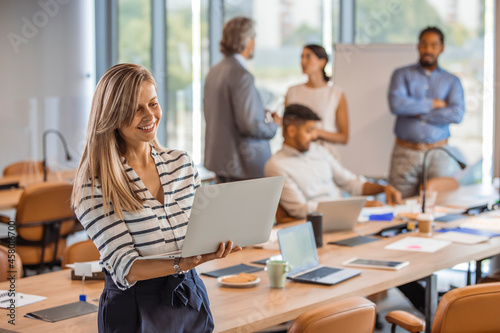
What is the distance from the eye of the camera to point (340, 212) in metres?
3.61

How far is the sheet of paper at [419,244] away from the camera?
3.21 metres

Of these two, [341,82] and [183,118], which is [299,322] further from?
[183,118]

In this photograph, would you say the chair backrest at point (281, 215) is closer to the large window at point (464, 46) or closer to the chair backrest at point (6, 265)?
the chair backrest at point (6, 265)

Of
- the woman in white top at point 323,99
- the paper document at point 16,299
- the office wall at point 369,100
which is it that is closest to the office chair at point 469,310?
the paper document at point 16,299

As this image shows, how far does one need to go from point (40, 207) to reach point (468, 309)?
9.91ft

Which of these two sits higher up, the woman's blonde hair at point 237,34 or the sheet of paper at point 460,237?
the woman's blonde hair at point 237,34

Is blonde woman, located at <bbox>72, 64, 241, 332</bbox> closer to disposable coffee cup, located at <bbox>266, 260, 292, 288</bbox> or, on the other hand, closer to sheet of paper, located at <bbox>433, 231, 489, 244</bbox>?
disposable coffee cup, located at <bbox>266, 260, 292, 288</bbox>

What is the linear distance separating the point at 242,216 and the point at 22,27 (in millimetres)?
5441

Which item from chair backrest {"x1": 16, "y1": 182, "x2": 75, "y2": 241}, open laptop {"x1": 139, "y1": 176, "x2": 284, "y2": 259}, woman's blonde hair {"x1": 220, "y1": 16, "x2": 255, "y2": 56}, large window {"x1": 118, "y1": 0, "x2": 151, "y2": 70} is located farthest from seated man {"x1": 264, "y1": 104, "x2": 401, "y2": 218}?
large window {"x1": 118, "y1": 0, "x2": 151, "y2": 70}

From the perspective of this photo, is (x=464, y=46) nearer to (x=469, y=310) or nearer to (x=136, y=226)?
(x=469, y=310)

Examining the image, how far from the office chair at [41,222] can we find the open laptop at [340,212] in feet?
5.78

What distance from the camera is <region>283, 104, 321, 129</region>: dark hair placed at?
13.8ft

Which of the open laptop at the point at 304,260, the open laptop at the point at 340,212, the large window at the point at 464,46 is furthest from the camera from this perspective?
the large window at the point at 464,46

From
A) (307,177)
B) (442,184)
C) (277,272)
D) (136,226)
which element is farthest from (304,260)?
(442,184)
